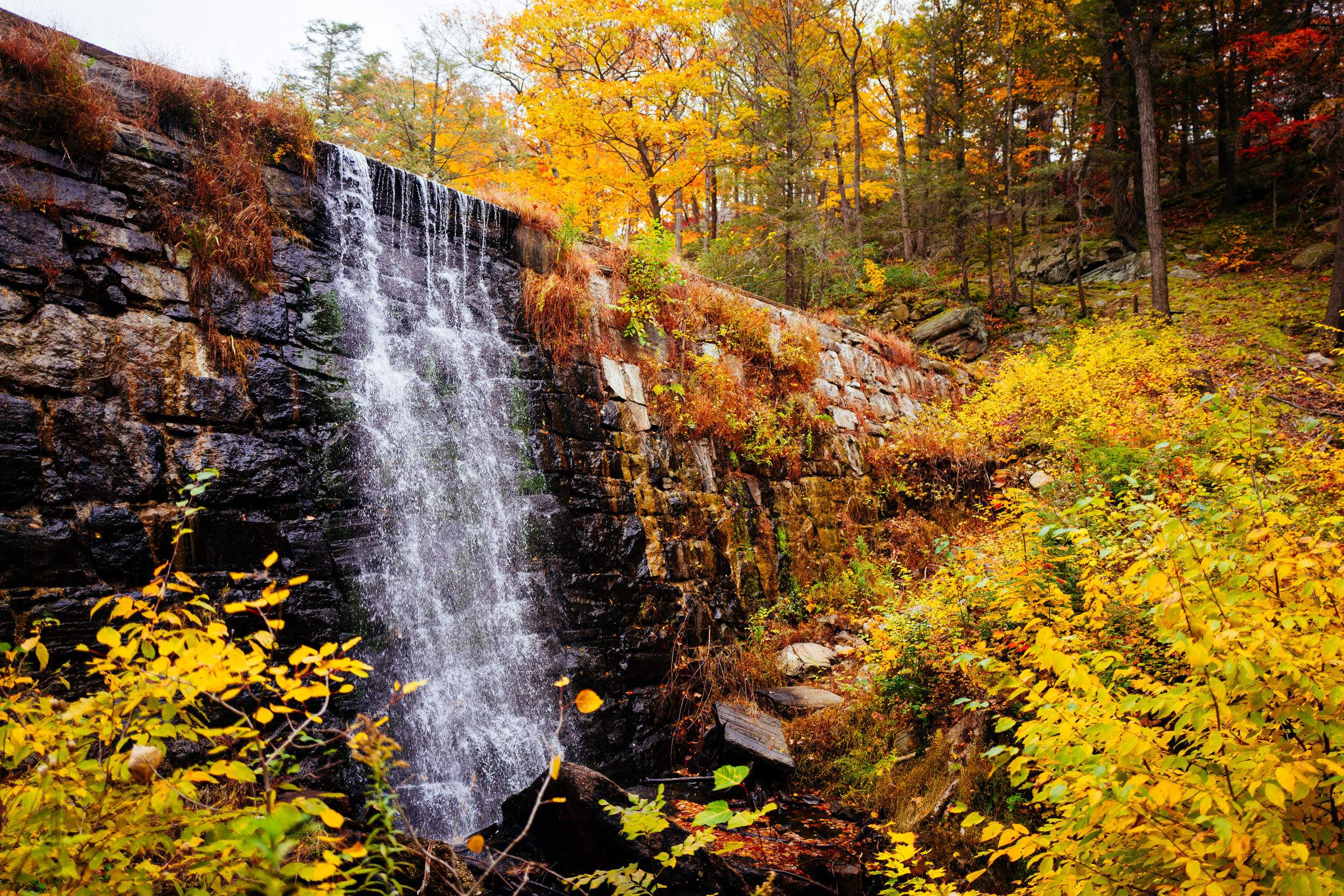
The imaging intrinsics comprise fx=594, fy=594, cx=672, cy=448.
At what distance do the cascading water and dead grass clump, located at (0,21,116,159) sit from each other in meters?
1.51

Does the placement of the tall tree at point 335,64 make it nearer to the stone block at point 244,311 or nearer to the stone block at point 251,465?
the stone block at point 244,311

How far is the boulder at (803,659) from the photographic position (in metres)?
5.72

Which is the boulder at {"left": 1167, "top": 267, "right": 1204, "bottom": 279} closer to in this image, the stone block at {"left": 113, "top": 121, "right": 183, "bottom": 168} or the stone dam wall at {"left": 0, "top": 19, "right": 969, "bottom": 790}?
the stone dam wall at {"left": 0, "top": 19, "right": 969, "bottom": 790}

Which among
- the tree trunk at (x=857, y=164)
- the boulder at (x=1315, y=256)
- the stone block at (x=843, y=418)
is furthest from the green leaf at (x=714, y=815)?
the boulder at (x=1315, y=256)

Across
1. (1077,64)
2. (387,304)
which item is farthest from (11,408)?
(1077,64)

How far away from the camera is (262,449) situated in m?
4.06

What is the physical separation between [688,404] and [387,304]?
10.5ft

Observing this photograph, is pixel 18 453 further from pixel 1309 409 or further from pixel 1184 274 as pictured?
pixel 1184 274

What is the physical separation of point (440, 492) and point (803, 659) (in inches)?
147

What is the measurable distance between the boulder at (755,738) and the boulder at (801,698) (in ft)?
0.69

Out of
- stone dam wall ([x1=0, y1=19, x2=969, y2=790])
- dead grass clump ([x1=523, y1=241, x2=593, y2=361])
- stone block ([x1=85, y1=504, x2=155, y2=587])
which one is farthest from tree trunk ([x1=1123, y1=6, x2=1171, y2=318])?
stone block ([x1=85, y1=504, x2=155, y2=587])

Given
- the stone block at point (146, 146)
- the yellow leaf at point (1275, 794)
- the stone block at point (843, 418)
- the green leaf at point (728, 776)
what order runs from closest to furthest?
the yellow leaf at point (1275, 794)
the green leaf at point (728, 776)
the stone block at point (146, 146)
the stone block at point (843, 418)

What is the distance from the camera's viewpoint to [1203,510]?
265 centimetres

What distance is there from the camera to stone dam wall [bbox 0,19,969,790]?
3.34m
